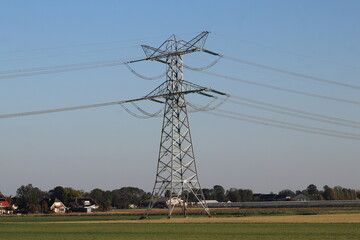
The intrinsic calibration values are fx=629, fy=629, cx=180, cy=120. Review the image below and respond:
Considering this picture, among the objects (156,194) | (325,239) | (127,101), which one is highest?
(127,101)

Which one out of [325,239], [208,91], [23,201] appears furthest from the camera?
[23,201]

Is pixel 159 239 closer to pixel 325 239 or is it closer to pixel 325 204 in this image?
pixel 325 239

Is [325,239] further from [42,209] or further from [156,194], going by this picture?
[42,209]

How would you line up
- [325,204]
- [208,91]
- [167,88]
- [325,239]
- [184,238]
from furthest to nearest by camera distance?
[325,204], [167,88], [208,91], [184,238], [325,239]

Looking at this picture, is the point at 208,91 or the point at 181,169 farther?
the point at 181,169

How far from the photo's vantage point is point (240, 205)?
195 metres

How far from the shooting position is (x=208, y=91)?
71.9 metres

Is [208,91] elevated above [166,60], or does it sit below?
below

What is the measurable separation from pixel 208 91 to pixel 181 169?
12253 millimetres

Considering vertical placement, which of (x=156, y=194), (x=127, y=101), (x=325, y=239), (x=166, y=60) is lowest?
(x=325, y=239)

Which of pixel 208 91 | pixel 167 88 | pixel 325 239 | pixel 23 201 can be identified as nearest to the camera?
pixel 325 239

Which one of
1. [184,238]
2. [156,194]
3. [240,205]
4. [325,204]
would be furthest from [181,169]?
[240,205]

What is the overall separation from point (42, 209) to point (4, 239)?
140 meters

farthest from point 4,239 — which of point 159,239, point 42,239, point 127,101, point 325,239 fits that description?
point 127,101
